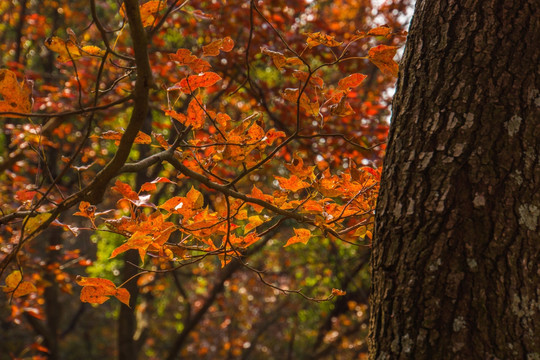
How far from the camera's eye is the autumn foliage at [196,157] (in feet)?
4.19

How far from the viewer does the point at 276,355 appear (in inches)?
316

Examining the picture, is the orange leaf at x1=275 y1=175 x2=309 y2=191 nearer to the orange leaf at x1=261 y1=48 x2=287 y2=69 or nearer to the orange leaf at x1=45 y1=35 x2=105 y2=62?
the orange leaf at x1=261 y1=48 x2=287 y2=69

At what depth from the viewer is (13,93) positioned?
1.12 m

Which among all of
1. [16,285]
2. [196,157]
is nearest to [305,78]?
[196,157]

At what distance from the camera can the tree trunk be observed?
923 millimetres

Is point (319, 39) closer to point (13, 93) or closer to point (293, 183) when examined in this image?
point (293, 183)

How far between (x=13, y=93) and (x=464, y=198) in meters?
1.10

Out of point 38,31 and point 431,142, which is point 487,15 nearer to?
point 431,142

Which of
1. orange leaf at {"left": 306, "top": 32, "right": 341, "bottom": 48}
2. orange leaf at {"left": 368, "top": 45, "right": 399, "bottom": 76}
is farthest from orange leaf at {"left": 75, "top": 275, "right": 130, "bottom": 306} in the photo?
orange leaf at {"left": 368, "top": 45, "right": 399, "bottom": 76}

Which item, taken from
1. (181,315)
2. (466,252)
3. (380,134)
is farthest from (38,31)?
(466,252)

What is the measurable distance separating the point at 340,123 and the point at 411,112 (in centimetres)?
300

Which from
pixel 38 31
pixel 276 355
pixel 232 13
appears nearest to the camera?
pixel 232 13

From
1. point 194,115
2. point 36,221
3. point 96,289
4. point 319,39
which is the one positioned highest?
point 319,39

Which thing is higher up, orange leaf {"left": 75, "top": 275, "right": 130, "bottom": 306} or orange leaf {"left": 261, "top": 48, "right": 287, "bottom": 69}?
orange leaf {"left": 261, "top": 48, "right": 287, "bottom": 69}
